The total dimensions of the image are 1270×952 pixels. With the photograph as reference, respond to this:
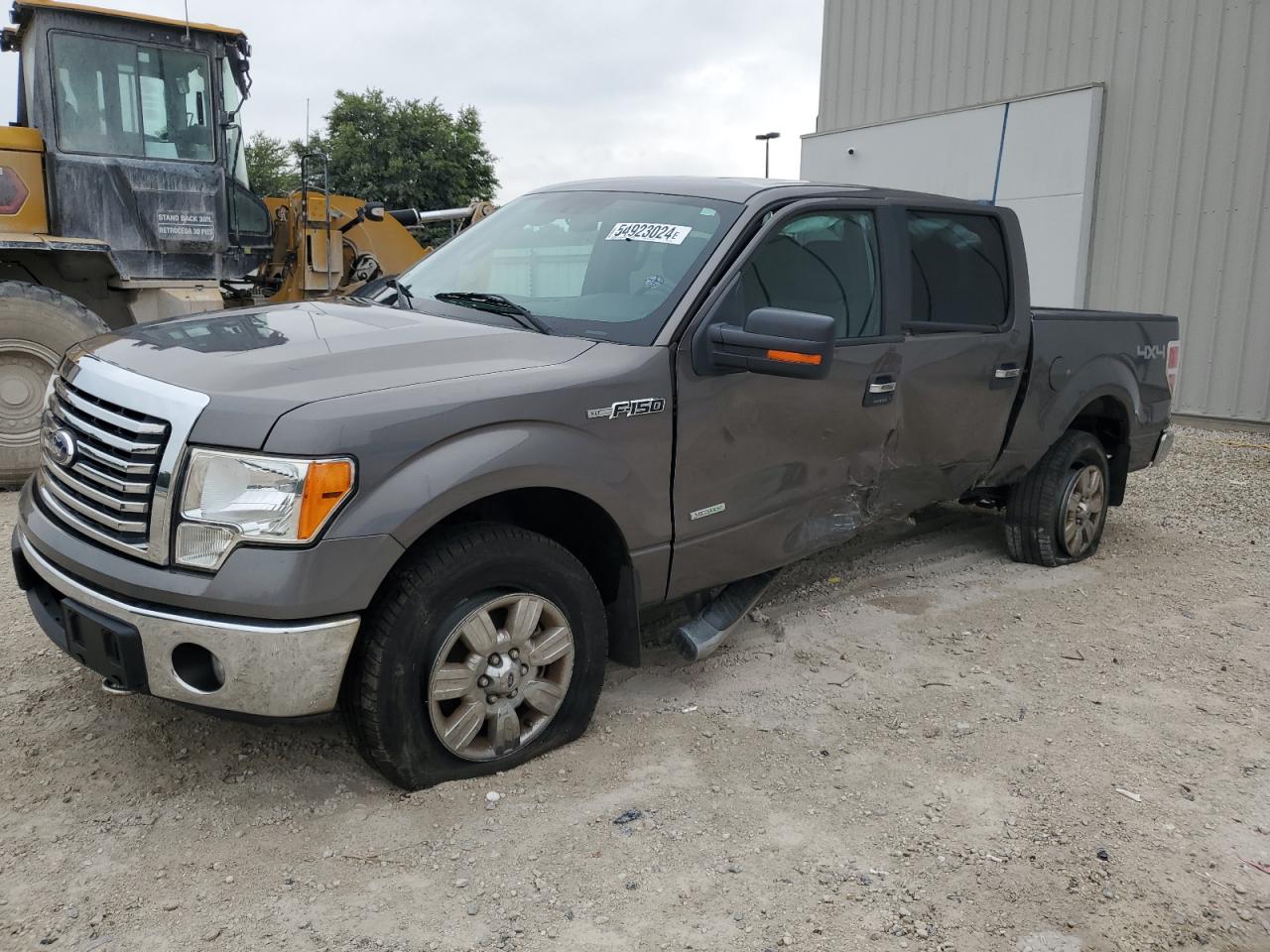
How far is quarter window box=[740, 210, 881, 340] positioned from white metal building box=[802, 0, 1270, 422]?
7868mm

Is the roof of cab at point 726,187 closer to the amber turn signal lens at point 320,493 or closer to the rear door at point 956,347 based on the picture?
the rear door at point 956,347

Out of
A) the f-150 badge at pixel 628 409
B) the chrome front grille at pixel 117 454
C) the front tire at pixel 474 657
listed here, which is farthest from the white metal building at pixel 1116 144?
the chrome front grille at pixel 117 454

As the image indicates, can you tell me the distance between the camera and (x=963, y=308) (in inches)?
185

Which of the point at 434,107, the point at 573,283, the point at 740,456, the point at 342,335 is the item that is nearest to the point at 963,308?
the point at 740,456

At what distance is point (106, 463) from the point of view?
283 centimetres

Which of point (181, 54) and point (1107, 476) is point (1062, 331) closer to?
point (1107, 476)

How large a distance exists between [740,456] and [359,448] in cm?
148

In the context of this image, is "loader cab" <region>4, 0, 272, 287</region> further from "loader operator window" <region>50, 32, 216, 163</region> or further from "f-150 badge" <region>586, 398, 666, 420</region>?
"f-150 badge" <region>586, 398, 666, 420</region>

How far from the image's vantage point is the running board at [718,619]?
3.80 meters

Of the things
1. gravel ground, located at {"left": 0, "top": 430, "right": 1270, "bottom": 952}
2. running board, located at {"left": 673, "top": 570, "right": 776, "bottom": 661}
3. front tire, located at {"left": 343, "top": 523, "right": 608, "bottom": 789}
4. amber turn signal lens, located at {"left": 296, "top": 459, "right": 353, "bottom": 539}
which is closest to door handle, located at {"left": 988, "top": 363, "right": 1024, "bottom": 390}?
gravel ground, located at {"left": 0, "top": 430, "right": 1270, "bottom": 952}

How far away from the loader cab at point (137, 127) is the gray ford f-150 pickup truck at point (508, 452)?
4.29m

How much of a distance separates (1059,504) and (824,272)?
234 cm

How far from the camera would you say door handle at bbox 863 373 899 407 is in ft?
13.6

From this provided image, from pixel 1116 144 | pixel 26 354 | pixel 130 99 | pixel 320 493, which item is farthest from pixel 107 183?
pixel 1116 144
